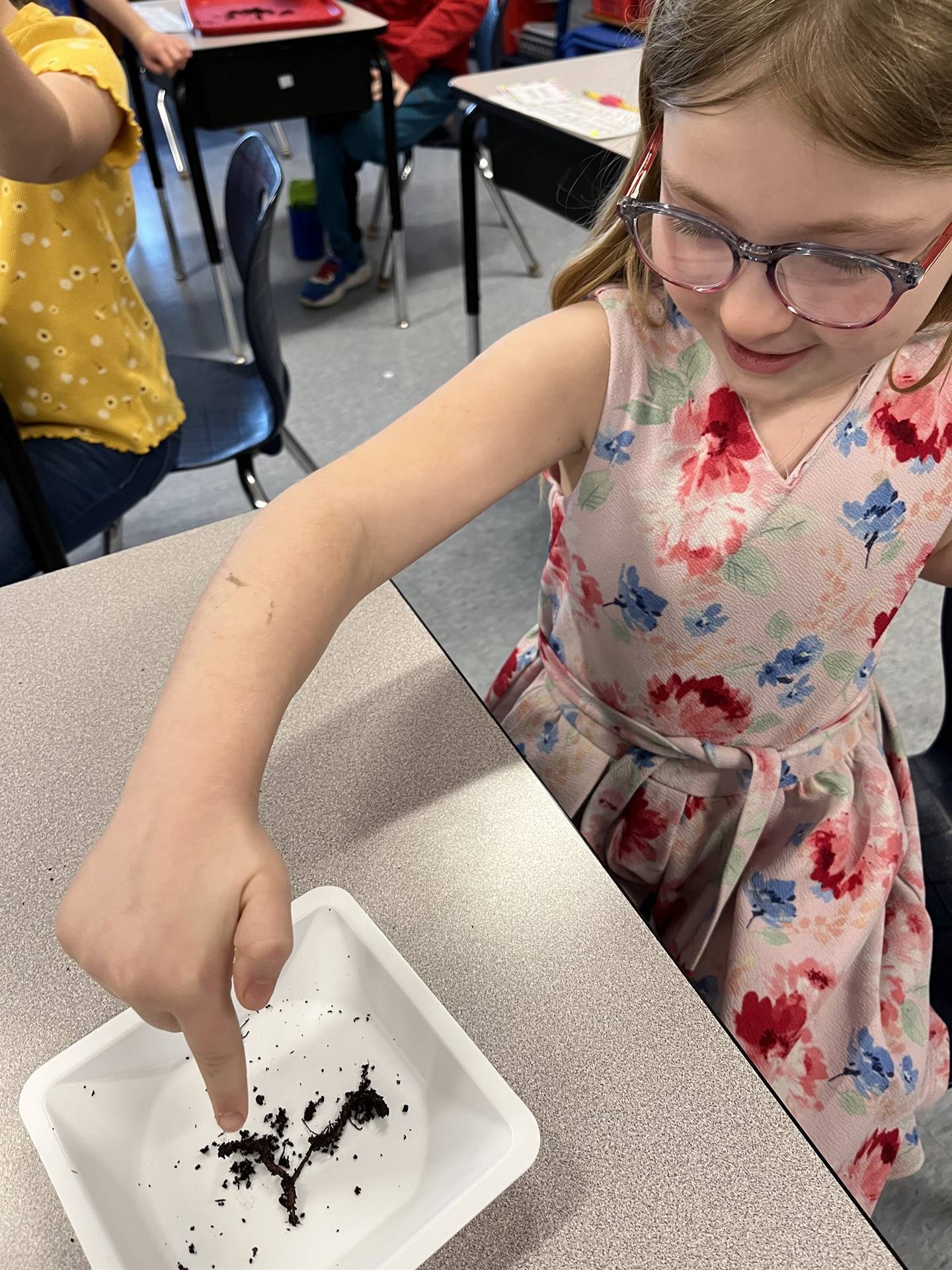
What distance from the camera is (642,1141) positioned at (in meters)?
0.47

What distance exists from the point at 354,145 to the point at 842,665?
101 inches

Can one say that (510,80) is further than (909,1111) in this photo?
Yes

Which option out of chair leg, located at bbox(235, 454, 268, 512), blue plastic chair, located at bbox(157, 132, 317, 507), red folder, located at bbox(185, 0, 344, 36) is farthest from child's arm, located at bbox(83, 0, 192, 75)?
chair leg, located at bbox(235, 454, 268, 512)

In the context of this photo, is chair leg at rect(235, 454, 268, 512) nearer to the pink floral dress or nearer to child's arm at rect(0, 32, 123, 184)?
child's arm at rect(0, 32, 123, 184)

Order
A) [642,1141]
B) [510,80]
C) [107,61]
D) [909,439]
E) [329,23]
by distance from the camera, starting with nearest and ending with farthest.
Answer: [642,1141], [909,439], [107,61], [510,80], [329,23]

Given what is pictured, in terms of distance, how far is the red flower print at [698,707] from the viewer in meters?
0.78

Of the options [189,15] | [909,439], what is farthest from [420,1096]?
[189,15]

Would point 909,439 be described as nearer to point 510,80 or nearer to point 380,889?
point 380,889

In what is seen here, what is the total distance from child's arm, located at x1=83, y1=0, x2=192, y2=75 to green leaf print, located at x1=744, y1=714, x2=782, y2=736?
7.07ft

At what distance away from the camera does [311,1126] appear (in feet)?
1.63

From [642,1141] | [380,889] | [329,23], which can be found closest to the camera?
[642,1141]

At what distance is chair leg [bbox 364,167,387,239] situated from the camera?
10.2 ft

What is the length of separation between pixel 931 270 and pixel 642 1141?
0.48 meters

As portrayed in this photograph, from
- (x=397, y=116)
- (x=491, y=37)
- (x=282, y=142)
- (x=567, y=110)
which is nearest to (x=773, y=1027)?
(x=567, y=110)
